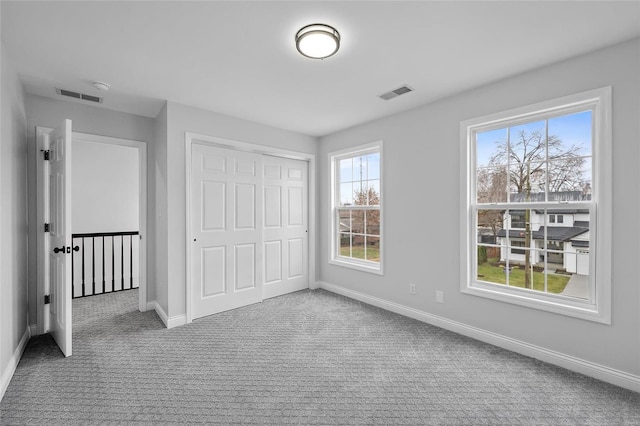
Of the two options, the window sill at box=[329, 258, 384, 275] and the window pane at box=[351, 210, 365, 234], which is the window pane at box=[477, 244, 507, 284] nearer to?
the window sill at box=[329, 258, 384, 275]

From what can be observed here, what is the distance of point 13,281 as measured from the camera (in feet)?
7.73

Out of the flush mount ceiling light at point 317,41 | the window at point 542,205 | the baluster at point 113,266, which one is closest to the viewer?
the flush mount ceiling light at point 317,41

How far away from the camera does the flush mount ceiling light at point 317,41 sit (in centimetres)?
193

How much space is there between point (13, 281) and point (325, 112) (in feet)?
11.0

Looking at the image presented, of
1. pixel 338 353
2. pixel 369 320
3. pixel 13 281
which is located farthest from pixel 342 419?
pixel 13 281

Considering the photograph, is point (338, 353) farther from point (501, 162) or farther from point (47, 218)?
point (47, 218)

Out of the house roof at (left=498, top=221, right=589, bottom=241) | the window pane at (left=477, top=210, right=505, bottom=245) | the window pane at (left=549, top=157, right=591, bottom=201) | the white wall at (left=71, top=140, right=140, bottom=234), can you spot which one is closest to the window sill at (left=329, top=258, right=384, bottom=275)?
the window pane at (left=477, top=210, right=505, bottom=245)

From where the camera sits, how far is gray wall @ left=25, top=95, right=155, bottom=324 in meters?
2.97

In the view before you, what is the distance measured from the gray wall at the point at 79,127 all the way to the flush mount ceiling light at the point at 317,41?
8.57 feet

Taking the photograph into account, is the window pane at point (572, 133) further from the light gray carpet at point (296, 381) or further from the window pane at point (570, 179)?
the light gray carpet at point (296, 381)

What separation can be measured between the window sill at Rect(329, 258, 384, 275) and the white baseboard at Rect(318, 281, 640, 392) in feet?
1.22

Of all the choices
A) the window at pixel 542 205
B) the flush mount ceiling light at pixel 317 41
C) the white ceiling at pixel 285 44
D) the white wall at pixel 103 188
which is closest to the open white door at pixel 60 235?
the white ceiling at pixel 285 44

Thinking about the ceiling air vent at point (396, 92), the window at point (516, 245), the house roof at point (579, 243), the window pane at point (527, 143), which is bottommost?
the window at point (516, 245)

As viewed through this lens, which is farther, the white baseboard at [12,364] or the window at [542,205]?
the window at [542,205]
